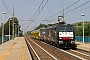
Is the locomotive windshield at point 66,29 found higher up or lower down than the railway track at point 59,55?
higher up

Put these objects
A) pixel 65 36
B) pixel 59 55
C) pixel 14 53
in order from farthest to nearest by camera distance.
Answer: pixel 65 36, pixel 14 53, pixel 59 55

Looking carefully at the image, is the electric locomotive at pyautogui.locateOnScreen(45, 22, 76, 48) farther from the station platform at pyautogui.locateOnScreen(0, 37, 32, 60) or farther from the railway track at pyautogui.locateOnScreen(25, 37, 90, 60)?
the station platform at pyautogui.locateOnScreen(0, 37, 32, 60)

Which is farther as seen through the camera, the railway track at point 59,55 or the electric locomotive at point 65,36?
the electric locomotive at point 65,36

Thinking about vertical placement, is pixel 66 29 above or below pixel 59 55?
above

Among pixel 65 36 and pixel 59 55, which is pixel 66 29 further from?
pixel 59 55

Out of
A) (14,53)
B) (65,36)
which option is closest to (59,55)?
(14,53)

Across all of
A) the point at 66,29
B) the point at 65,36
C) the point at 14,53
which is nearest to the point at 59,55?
the point at 14,53

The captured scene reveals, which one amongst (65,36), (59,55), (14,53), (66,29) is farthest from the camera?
(66,29)

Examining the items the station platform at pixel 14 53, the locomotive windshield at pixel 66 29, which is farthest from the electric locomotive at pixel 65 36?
the station platform at pixel 14 53

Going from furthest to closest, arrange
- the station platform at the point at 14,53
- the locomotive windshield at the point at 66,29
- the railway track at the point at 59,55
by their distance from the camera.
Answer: the locomotive windshield at the point at 66,29 → the railway track at the point at 59,55 → the station platform at the point at 14,53

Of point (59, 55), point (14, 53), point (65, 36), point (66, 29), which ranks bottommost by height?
point (59, 55)

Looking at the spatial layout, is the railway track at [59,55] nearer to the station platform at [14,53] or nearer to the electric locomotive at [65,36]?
the station platform at [14,53]

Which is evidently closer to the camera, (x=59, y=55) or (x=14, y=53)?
(x=59, y=55)

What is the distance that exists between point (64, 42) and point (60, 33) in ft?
4.34
